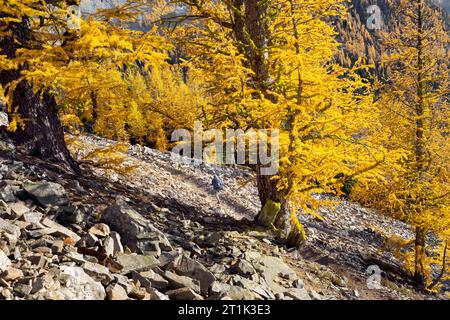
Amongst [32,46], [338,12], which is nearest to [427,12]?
[338,12]

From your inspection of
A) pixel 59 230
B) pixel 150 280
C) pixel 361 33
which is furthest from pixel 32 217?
pixel 361 33

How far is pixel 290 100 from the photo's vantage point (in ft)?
18.7

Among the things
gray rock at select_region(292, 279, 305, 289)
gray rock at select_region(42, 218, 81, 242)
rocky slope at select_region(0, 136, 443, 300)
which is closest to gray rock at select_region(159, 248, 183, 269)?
rocky slope at select_region(0, 136, 443, 300)

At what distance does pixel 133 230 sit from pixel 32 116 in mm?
3367

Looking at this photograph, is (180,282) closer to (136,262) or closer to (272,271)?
(136,262)

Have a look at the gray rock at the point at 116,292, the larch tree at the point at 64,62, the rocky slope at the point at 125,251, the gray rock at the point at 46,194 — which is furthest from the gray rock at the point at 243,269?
the larch tree at the point at 64,62

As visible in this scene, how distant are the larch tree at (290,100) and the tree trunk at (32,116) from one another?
262 cm

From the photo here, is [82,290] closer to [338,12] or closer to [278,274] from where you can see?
[278,274]

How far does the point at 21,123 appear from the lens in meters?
5.77

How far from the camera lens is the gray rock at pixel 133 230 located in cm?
417

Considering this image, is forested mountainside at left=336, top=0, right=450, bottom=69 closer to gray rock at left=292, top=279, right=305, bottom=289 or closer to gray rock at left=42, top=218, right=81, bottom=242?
gray rock at left=292, top=279, right=305, bottom=289

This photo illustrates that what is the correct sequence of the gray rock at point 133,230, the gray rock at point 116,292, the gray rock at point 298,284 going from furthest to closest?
the gray rock at point 298,284
the gray rock at point 133,230
the gray rock at point 116,292

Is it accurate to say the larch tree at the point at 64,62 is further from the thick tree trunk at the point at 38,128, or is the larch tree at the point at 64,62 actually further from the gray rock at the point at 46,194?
the gray rock at the point at 46,194

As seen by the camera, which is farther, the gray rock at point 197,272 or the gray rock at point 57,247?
the gray rock at point 197,272
